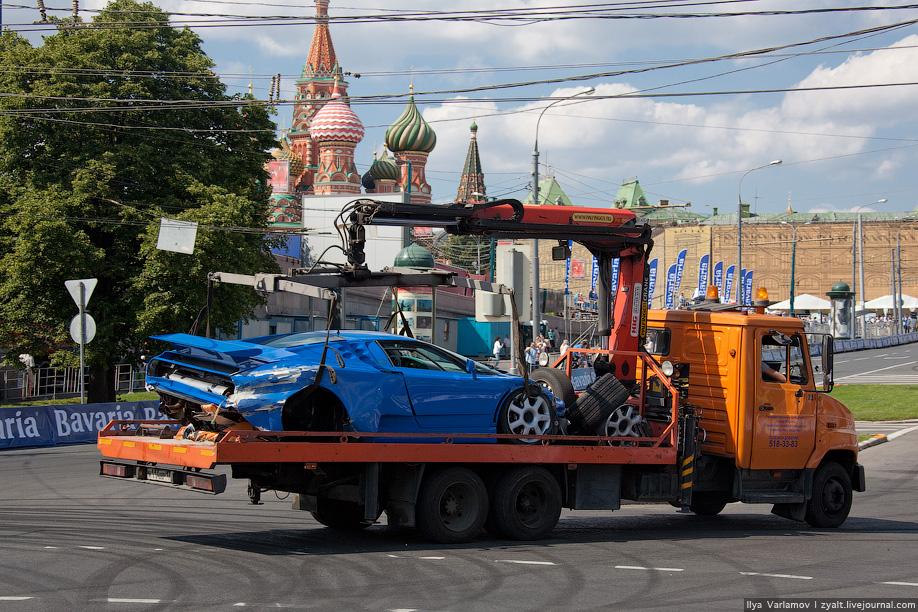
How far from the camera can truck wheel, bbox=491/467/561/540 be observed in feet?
32.3

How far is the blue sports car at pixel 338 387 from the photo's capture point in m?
8.69

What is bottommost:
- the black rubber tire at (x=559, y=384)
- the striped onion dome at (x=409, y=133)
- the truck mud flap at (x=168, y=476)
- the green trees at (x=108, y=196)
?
the truck mud flap at (x=168, y=476)

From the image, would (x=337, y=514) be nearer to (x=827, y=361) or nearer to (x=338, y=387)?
(x=338, y=387)

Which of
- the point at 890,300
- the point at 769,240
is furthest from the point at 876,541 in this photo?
the point at 769,240

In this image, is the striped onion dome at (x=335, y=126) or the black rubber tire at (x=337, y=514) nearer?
the black rubber tire at (x=337, y=514)

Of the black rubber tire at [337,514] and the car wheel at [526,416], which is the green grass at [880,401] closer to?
the car wheel at [526,416]

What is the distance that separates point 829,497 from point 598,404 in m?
3.48

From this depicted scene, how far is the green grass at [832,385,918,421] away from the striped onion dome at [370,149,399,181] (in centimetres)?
6608

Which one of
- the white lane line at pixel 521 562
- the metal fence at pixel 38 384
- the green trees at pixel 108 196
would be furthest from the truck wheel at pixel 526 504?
the metal fence at pixel 38 384

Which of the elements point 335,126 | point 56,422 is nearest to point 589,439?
point 56,422

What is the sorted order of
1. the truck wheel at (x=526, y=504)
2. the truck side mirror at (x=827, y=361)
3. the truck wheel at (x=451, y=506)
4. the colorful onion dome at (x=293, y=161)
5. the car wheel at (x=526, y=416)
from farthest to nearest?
the colorful onion dome at (x=293, y=161) < the truck side mirror at (x=827, y=361) < the car wheel at (x=526, y=416) < the truck wheel at (x=526, y=504) < the truck wheel at (x=451, y=506)

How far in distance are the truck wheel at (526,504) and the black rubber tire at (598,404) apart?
2.90 feet

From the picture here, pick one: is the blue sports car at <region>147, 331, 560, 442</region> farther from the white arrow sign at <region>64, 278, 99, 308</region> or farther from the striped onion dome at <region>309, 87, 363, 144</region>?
the striped onion dome at <region>309, 87, 363, 144</region>

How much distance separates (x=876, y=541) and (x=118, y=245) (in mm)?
21947
